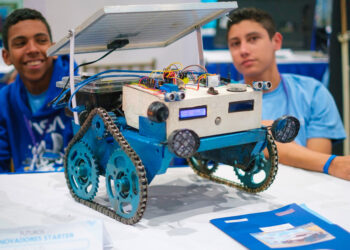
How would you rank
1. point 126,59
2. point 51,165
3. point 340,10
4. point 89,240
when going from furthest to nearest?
point 340,10 < point 126,59 < point 51,165 < point 89,240

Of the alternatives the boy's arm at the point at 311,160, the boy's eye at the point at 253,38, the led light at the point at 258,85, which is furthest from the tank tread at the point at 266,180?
the boy's eye at the point at 253,38

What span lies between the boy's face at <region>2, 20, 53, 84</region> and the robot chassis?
0.58 m

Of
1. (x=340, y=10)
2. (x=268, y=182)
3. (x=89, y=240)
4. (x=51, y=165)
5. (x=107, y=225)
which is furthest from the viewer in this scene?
(x=340, y=10)

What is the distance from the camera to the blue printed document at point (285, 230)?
875 millimetres

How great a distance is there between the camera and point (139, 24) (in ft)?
3.57

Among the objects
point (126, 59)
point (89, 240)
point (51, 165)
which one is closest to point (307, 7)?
point (126, 59)

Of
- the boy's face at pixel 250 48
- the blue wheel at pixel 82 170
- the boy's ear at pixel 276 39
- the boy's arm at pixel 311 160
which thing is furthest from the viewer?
the boy's ear at pixel 276 39

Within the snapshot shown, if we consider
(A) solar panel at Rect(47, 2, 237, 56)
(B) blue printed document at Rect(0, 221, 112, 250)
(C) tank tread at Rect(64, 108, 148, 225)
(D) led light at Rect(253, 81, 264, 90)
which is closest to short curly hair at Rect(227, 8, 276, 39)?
(A) solar panel at Rect(47, 2, 237, 56)

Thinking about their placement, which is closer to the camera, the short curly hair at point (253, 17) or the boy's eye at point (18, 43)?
the boy's eye at point (18, 43)

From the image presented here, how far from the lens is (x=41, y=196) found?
1188 mm

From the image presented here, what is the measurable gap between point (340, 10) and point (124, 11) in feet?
8.61

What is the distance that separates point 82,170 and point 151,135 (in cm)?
26

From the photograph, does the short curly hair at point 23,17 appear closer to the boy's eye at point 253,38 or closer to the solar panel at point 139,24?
the solar panel at point 139,24

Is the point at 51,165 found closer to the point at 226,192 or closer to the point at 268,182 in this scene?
the point at 226,192
